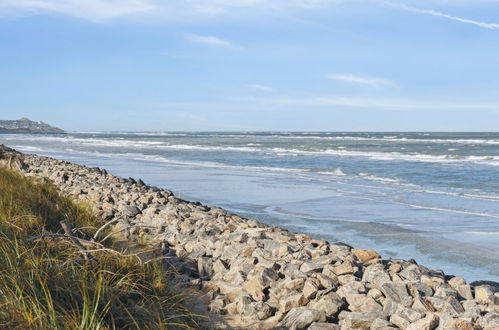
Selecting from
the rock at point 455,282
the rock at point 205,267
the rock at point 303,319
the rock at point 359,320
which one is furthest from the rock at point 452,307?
the rock at point 205,267

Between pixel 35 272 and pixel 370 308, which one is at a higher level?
pixel 35 272

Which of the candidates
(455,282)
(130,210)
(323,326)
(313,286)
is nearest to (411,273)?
(455,282)

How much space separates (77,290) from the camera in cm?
366

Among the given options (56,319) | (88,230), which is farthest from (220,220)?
(56,319)

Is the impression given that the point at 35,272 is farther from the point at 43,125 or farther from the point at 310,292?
the point at 43,125

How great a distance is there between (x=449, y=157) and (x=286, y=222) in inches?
1013

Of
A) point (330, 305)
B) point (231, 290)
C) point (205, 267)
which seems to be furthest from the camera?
point (205, 267)

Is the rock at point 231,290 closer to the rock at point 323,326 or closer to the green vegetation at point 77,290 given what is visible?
the green vegetation at point 77,290

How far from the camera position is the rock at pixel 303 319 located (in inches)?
148

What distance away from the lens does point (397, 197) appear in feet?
42.7

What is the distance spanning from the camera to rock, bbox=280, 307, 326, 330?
3764 mm

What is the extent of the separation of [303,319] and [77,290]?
1478 millimetres

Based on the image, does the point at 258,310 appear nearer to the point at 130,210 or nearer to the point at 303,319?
the point at 303,319

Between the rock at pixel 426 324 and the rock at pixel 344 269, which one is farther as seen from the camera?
the rock at pixel 344 269
